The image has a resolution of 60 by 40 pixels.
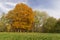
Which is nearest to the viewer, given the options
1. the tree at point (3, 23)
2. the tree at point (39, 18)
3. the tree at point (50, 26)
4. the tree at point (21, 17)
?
the tree at point (21, 17)

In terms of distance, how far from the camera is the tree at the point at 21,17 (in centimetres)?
5091

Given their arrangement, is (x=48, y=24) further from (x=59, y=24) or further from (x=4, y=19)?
(x=4, y=19)

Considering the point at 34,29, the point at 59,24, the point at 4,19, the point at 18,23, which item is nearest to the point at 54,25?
the point at 59,24

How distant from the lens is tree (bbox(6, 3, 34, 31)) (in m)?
50.9

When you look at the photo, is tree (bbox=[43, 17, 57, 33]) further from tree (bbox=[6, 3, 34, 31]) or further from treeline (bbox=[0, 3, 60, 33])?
Answer: tree (bbox=[6, 3, 34, 31])

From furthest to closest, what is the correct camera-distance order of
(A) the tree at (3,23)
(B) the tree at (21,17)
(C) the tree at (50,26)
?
1. (A) the tree at (3,23)
2. (C) the tree at (50,26)
3. (B) the tree at (21,17)

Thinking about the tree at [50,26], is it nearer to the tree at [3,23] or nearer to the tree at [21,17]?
the tree at [21,17]

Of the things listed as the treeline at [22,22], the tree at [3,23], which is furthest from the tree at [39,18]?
the tree at [3,23]

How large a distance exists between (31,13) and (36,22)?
7068 millimetres

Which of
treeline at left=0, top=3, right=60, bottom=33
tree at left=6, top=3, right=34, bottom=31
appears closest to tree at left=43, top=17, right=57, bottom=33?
treeline at left=0, top=3, right=60, bottom=33

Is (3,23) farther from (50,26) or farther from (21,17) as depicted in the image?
(50,26)

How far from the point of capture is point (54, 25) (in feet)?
172

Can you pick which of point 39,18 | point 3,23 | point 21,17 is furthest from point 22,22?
point 39,18

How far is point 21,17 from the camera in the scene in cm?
5284
